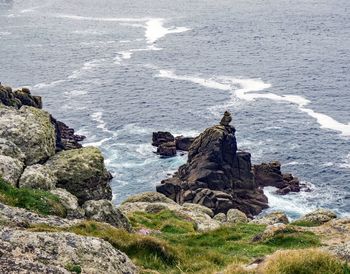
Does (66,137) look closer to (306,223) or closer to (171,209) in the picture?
(171,209)

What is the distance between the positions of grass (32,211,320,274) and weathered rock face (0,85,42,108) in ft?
201

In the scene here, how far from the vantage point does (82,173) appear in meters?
35.5

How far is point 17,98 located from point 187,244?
78430mm

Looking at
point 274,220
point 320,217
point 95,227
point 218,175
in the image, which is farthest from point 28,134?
point 218,175

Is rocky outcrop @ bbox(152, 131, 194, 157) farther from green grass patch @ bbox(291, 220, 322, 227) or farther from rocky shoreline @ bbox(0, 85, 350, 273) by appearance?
green grass patch @ bbox(291, 220, 322, 227)

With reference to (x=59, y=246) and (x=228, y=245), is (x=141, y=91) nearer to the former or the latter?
(x=228, y=245)

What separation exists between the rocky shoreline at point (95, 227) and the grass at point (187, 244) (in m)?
0.04

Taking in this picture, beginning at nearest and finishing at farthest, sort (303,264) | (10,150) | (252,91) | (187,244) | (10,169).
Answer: (303,264)
(187,244)
(10,169)
(10,150)
(252,91)

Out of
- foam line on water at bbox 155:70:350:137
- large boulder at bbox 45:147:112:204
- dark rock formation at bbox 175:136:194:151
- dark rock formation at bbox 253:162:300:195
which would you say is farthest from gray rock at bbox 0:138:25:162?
foam line on water at bbox 155:70:350:137

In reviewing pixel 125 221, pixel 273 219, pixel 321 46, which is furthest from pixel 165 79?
pixel 125 221

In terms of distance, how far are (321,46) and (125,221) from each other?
550ft

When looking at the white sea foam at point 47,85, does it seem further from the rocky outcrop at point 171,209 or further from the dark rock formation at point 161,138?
the rocky outcrop at point 171,209

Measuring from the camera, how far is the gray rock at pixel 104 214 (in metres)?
29.3

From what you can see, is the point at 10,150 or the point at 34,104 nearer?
the point at 10,150
